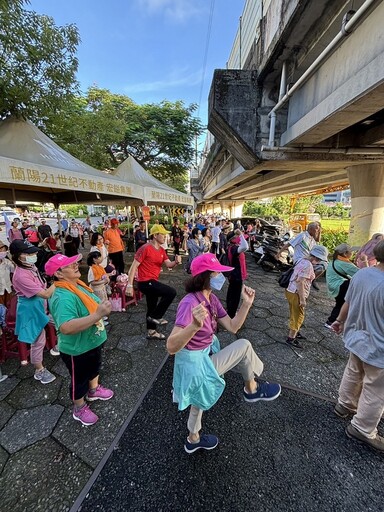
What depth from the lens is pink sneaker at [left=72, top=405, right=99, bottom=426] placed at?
7.44 feet

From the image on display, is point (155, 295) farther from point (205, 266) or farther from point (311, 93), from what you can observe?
point (311, 93)

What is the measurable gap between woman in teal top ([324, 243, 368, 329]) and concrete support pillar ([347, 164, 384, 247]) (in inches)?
123

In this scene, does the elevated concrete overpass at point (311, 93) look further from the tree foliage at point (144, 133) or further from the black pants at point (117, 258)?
the tree foliage at point (144, 133)

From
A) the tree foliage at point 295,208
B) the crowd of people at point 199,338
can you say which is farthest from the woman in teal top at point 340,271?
the tree foliage at point 295,208

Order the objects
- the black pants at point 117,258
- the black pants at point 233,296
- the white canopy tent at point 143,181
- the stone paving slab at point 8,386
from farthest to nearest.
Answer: the white canopy tent at point 143,181 → the black pants at point 117,258 → the black pants at point 233,296 → the stone paving slab at point 8,386

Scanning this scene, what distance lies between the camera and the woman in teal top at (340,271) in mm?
3857

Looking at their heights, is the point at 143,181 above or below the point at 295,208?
below

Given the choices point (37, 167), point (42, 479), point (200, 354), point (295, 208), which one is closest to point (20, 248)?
point (37, 167)

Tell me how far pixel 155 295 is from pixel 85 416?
1897mm

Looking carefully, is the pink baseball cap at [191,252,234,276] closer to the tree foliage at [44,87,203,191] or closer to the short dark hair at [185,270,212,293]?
the short dark hair at [185,270,212,293]

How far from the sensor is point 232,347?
198 cm

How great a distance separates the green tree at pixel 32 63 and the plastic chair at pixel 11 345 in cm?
421

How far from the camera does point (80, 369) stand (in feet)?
7.24

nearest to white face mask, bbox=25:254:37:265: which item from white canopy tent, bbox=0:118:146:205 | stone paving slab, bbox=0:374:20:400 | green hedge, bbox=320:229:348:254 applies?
white canopy tent, bbox=0:118:146:205
